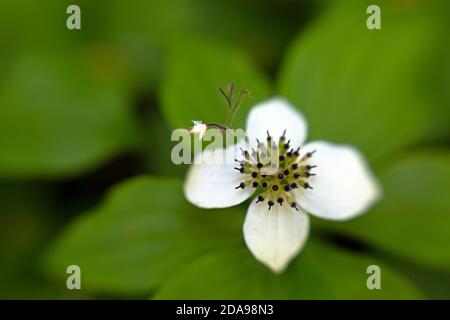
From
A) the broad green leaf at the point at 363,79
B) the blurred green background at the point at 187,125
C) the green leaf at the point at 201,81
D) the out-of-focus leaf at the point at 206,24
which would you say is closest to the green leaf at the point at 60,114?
the blurred green background at the point at 187,125

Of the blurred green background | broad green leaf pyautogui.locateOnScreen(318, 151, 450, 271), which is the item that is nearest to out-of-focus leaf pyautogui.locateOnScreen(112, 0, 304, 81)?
the blurred green background

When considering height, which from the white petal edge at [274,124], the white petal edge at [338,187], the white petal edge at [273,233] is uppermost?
the white petal edge at [274,124]

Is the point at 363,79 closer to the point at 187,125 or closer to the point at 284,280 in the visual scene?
the point at 187,125

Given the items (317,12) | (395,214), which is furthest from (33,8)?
(395,214)

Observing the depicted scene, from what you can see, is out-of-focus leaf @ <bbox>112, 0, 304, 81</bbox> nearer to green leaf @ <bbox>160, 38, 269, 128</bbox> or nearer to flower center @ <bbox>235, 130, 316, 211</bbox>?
green leaf @ <bbox>160, 38, 269, 128</bbox>

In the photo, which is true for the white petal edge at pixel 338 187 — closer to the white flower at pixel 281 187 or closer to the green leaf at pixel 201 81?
the white flower at pixel 281 187

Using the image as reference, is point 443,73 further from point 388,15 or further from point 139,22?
point 139,22

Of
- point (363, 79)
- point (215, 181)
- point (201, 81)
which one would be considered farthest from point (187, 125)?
point (363, 79)
